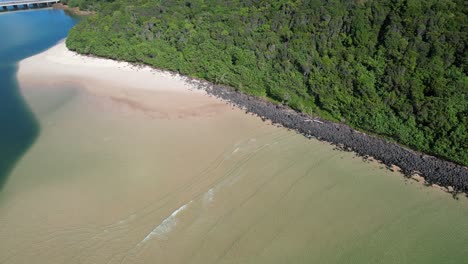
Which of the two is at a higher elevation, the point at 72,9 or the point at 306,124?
the point at 72,9

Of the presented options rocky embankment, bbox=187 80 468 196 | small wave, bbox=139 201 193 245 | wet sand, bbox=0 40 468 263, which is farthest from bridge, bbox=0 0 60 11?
small wave, bbox=139 201 193 245

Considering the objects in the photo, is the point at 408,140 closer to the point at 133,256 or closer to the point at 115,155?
the point at 133,256

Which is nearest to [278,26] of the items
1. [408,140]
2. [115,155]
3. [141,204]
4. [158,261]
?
[408,140]

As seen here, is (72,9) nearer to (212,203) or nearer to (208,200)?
(208,200)

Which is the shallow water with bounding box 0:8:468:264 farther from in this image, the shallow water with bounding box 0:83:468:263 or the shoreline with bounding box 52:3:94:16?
the shoreline with bounding box 52:3:94:16

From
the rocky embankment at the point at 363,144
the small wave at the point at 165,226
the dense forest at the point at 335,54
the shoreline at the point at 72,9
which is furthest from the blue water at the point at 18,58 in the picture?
the rocky embankment at the point at 363,144

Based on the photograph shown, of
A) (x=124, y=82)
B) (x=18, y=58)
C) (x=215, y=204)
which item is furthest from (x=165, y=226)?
(x=18, y=58)

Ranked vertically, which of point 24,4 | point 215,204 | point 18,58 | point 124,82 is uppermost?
point 24,4
